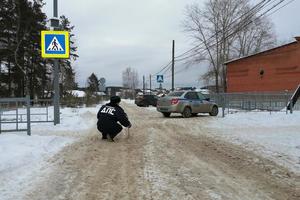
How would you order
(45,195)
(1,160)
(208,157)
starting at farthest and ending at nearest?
(208,157) → (1,160) → (45,195)

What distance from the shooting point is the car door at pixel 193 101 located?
24.5 meters

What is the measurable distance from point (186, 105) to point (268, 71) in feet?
70.1

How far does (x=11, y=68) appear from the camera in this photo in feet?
165

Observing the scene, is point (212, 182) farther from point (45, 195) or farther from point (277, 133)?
point (277, 133)

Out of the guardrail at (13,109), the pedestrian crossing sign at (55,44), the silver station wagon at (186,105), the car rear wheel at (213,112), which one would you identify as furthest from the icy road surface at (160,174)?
the car rear wheel at (213,112)

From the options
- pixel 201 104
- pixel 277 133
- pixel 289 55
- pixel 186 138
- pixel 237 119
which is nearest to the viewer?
pixel 186 138

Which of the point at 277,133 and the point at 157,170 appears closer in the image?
the point at 157,170

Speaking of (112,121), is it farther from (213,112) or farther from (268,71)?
(268,71)

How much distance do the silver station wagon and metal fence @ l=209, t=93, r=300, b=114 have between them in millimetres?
959

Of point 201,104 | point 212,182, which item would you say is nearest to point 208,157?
point 212,182

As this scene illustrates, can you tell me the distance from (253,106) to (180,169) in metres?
18.5

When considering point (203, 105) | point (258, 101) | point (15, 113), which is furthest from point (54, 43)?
point (258, 101)

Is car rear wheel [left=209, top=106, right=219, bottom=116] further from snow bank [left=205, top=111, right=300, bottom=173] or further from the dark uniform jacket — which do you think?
the dark uniform jacket

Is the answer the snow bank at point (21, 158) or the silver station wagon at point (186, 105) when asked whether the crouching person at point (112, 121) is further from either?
the silver station wagon at point (186, 105)
